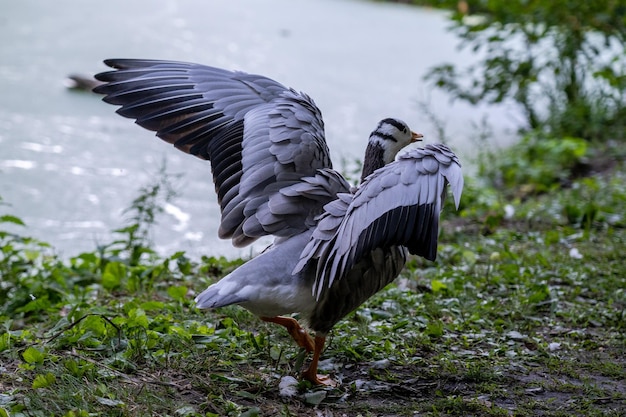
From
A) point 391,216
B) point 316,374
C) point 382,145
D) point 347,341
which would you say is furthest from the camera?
point 382,145

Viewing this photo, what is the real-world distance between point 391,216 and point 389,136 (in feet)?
3.41

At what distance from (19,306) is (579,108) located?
696cm

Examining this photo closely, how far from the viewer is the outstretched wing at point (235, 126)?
3842 mm

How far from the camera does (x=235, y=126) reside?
4125mm

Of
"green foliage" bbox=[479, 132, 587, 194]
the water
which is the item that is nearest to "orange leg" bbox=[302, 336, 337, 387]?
the water

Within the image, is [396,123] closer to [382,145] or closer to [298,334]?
[382,145]

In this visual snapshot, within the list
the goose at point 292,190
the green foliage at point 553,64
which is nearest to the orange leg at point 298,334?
the goose at point 292,190

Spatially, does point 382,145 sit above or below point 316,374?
above

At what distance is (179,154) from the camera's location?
29.7 ft

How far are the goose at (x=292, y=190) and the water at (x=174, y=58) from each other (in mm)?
2131

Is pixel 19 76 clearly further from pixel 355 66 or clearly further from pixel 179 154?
pixel 355 66

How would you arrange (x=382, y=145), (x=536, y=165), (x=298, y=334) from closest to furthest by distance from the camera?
(x=298, y=334), (x=382, y=145), (x=536, y=165)

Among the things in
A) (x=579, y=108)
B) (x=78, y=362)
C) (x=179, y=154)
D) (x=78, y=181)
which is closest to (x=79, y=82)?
(x=179, y=154)

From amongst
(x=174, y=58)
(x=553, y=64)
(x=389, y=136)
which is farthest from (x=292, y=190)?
(x=174, y=58)
